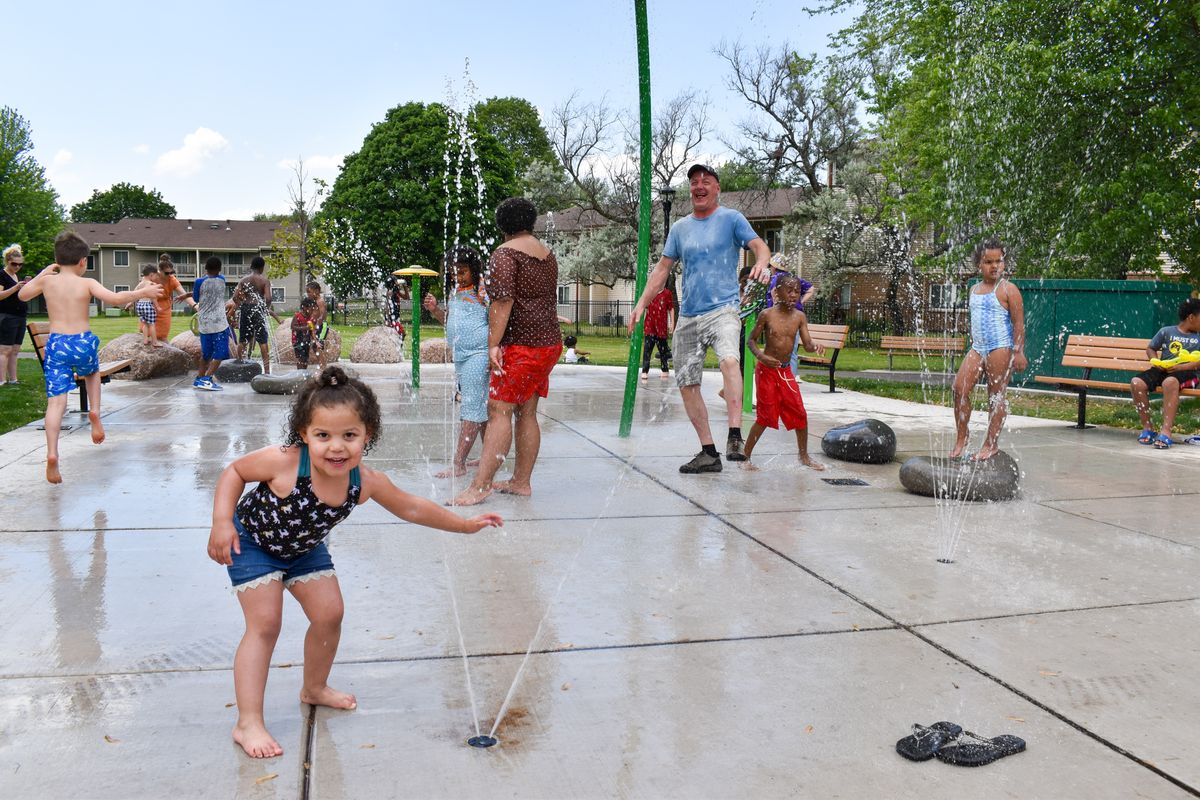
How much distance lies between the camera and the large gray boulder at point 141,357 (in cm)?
1368

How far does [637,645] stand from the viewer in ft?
11.5

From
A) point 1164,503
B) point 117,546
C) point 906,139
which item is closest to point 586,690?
point 117,546

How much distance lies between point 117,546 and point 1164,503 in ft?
19.4

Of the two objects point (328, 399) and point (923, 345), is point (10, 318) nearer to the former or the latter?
point (328, 399)

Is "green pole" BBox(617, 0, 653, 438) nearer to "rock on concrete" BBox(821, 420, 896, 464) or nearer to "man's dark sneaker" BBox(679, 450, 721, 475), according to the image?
"man's dark sneaker" BBox(679, 450, 721, 475)

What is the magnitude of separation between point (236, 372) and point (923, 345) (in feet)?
45.7

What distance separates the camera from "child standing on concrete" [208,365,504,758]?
2.73m

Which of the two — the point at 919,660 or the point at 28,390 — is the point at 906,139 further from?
the point at 919,660

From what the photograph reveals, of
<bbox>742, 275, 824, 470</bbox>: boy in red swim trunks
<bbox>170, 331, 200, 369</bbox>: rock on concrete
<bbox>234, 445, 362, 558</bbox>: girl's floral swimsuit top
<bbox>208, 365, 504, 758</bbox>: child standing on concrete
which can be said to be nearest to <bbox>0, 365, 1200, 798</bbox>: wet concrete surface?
<bbox>208, 365, 504, 758</bbox>: child standing on concrete

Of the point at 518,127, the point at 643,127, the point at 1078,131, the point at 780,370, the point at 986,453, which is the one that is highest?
the point at 518,127

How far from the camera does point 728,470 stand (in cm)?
705

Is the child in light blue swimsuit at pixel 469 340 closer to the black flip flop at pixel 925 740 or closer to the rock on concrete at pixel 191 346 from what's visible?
the black flip flop at pixel 925 740

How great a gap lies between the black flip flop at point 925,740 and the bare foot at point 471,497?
3.27 m

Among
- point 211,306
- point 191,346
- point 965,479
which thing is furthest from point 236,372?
point 965,479
